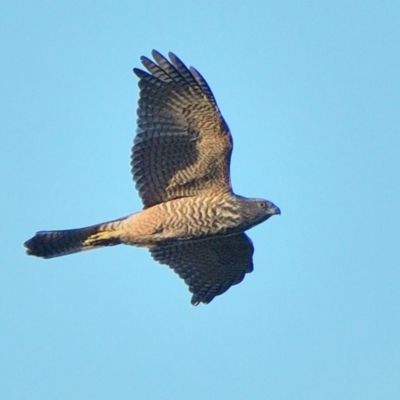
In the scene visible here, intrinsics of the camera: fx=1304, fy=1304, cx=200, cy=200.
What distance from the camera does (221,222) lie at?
17297 millimetres

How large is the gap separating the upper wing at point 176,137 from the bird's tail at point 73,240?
0.61 meters

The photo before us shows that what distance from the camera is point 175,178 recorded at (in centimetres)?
1748

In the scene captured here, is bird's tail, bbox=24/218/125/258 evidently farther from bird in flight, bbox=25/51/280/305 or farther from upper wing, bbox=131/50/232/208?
upper wing, bbox=131/50/232/208

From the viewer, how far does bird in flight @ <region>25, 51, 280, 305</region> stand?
16938 mm

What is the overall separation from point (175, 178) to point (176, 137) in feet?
1.99

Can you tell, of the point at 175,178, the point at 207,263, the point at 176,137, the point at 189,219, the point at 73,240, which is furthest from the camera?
the point at 207,263

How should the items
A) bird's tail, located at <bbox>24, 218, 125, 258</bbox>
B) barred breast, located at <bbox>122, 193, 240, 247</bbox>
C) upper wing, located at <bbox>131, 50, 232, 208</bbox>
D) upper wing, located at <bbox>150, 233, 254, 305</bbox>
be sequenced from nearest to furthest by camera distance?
upper wing, located at <bbox>131, 50, 232, 208</bbox> → barred breast, located at <bbox>122, 193, 240, 247</bbox> → bird's tail, located at <bbox>24, 218, 125, 258</bbox> → upper wing, located at <bbox>150, 233, 254, 305</bbox>

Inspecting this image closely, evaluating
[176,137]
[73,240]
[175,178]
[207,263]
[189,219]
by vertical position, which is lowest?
[207,263]

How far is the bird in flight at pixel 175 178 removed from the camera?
16938 millimetres

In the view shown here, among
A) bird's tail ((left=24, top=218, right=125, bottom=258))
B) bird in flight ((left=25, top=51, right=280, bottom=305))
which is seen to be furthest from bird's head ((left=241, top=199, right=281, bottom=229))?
bird's tail ((left=24, top=218, right=125, bottom=258))

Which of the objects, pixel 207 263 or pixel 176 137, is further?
pixel 207 263

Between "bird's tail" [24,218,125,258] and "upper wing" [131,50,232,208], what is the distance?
605 mm

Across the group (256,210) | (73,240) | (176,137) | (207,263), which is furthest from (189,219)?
(207,263)

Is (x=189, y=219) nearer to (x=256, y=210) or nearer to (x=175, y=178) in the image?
(x=175, y=178)
